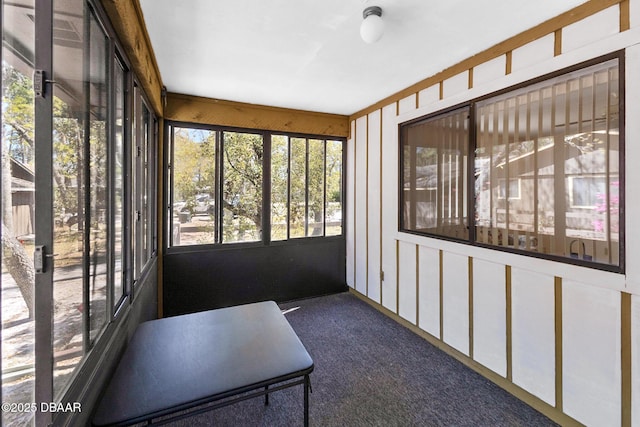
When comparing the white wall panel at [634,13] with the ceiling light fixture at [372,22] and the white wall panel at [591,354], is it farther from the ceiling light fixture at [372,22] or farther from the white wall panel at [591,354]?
the white wall panel at [591,354]

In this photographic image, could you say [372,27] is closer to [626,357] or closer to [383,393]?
[626,357]

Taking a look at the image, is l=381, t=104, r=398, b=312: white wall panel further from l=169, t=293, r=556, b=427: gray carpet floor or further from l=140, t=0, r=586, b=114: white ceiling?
l=169, t=293, r=556, b=427: gray carpet floor

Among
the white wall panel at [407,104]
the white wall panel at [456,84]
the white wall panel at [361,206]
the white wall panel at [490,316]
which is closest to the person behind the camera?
the white wall panel at [490,316]

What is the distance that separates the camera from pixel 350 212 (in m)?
4.33

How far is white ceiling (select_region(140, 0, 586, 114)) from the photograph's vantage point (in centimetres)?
181

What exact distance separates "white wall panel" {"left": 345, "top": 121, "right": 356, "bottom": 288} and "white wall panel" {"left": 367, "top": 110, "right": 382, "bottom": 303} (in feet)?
1.29

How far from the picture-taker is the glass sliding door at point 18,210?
75cm

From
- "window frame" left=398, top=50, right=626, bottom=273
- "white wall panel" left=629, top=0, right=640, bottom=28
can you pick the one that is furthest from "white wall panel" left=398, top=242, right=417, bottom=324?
"white wall panel" left=629, top=0, right=640, bottom=28

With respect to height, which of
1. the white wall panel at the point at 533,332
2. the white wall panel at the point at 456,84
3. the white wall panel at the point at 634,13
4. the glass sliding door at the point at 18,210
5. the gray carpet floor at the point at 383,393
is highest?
the white wall panel at the point at 456,84

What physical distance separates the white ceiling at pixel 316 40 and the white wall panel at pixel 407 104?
0.51 ft

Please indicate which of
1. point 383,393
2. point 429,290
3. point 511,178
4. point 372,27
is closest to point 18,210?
point 372,27

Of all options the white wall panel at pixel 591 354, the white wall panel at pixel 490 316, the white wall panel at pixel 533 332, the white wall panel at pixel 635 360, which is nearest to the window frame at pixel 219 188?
the white wall panel at pixel 490 316

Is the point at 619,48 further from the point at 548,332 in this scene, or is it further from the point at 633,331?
the point at 548,332

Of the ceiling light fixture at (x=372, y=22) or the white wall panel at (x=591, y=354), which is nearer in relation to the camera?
the white wall panel at (x=591, y=354)
